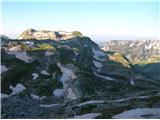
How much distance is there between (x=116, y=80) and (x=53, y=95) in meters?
49.9

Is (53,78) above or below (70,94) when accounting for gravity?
above

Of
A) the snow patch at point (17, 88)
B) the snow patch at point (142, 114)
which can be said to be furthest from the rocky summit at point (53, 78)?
the snow patch at point (142, 114)

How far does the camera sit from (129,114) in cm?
7931

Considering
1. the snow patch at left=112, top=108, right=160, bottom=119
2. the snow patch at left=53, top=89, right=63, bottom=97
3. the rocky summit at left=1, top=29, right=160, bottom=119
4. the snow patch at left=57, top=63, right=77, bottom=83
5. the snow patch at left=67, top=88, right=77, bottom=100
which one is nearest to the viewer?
the snow patch at left=112, top=108, right=160, bottom=119

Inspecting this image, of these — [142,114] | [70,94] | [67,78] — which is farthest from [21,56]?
[142,114]

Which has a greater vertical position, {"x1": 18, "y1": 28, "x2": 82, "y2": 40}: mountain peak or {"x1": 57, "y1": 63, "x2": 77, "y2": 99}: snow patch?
{"x1": 18, "y1": 28, "x2": 82, "y2": 40}: mountain peak

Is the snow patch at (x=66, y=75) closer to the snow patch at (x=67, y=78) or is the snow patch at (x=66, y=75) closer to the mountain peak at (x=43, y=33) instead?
the snow patch at (x=67, y=78)

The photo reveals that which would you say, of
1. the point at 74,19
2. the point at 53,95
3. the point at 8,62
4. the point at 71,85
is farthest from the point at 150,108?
the point at 8,62

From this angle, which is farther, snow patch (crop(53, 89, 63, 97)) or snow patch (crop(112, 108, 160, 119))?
snow patch (crop(53, 89, 63, 97))

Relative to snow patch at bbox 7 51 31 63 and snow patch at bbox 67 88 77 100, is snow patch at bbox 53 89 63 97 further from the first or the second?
snow patch at bbox 7 51 31 63

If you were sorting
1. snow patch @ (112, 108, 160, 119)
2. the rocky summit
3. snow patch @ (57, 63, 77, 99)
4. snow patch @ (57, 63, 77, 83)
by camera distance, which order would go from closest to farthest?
snow patch @ (112, 108, 160, 119) → the rocky summit → snow patch @ (57, 63, 77, 99) → snow patch @ (57, 63, 77, 83)

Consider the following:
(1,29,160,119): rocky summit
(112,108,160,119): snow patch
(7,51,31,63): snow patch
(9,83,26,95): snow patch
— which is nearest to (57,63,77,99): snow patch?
(1,29,160,119): rocky summit

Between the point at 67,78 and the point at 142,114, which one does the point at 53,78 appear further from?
the point at 142,114

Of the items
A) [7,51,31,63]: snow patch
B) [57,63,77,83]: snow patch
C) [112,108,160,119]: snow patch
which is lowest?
[57,63,77,83]: snow patch
